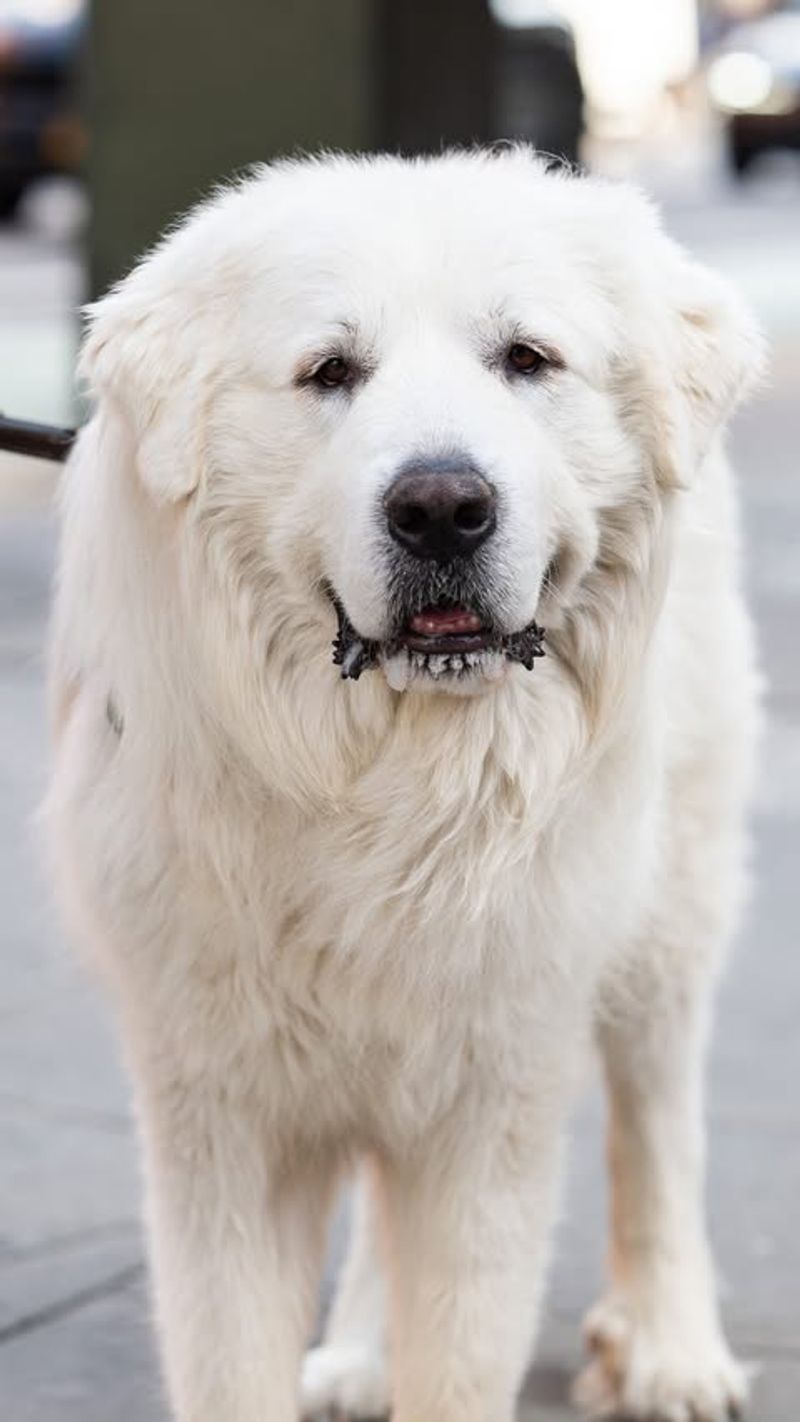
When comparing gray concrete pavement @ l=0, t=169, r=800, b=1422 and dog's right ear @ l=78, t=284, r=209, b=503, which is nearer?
dog's right ear @ l=78, t=284, r=209, b=503

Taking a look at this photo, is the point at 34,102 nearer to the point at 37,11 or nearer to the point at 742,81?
the point at 37,11

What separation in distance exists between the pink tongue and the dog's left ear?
0.38 m

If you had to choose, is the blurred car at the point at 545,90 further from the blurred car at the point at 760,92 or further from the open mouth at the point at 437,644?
the blurred car at the point at 760,92

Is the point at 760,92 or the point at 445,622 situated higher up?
the point at 760,92

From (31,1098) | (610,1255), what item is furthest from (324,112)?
(610,1255)

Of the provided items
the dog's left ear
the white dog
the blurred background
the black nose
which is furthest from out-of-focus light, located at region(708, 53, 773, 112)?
the black nose

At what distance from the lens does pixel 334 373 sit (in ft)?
11.1

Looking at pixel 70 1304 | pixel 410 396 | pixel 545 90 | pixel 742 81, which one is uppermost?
pixel 742 81

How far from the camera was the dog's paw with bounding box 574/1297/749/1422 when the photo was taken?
430cm

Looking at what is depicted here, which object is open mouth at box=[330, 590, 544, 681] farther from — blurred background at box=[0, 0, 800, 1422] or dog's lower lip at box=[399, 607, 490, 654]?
blurred background at box=[0, 0, 800, 1422]

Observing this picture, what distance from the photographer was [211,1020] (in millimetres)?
3549

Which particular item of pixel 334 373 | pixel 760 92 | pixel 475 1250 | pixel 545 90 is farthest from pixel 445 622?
pixel 760 92

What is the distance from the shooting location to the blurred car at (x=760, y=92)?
35.9 meters

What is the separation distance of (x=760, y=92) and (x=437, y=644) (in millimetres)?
34303
